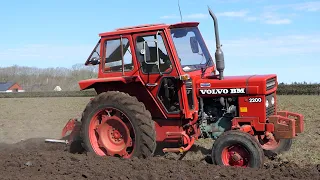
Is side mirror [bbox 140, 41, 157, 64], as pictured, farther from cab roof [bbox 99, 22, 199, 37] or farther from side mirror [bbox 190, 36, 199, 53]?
side mirror [bbox 190, 36, 199, 53]

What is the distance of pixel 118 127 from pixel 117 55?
1276 millimetres

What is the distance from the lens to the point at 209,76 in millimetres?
7578

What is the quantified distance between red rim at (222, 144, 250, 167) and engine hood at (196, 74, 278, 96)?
964 millimetres

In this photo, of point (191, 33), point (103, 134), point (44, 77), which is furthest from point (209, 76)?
point (44, 77)

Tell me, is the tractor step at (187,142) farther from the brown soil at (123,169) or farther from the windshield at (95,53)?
the windshield at (95,53)

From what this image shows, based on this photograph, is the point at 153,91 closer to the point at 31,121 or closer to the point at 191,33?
the point at 191,33

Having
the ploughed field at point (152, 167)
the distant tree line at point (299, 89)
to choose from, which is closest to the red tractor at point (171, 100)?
the ploughed field at point (152, 167)

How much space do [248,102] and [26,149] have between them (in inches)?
187

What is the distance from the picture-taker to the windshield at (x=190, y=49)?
730cm

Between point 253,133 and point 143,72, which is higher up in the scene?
point 143,72

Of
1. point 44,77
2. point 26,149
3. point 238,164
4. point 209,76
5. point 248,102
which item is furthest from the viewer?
point 44,77

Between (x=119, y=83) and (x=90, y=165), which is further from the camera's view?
(x=119, y=83)

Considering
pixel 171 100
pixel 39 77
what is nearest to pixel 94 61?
Result: pixel 171 100

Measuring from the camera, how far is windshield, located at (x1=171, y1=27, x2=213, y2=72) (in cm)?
730
